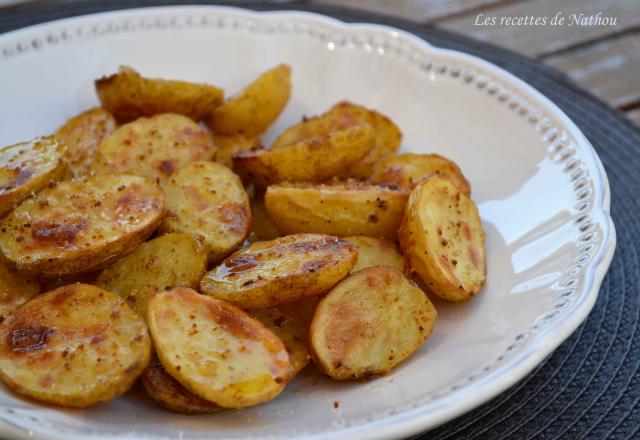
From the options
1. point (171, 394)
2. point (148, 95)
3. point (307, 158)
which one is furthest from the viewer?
point (148, 95)

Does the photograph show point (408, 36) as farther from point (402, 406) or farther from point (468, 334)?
point (402, 406)

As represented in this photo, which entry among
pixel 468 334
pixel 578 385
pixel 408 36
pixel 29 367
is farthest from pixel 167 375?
pixel 408 36

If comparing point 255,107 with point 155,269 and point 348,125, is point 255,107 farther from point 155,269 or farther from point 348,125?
point 155,269

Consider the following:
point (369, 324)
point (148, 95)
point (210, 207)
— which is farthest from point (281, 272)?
point (148, 95)

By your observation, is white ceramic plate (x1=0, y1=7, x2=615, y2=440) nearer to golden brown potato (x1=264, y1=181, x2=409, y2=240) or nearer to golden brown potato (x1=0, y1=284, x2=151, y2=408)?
golden brown potato (x1=0, y1=284, x2=151, y2=408)

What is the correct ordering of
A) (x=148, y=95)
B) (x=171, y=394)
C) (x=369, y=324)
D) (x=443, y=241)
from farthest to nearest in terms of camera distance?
(x=148, y=95) → (x=443, y=241) → (x=369, y=324) → (x=171, y=394)

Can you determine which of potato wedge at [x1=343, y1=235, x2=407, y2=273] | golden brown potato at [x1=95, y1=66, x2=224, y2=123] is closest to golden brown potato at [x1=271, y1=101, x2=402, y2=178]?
golden brown potato at [x1=95, y1=66, x2=224, y2=123]

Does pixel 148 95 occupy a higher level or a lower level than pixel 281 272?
higher
